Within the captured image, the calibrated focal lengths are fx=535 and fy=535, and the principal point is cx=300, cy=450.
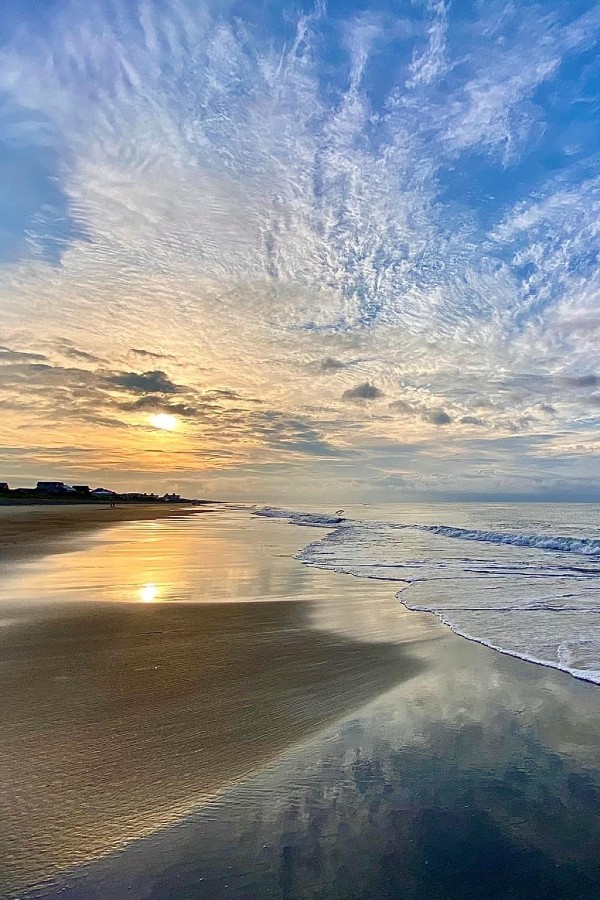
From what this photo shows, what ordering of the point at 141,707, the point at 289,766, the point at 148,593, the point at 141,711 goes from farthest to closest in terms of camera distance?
the point at 148,593
the point at 141,707
the point at 141,711
the point at 289,766

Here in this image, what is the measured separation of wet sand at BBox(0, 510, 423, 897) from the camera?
11.1 ft

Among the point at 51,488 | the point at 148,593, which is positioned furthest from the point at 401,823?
the point at 51,488

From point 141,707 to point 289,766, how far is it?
1811mm

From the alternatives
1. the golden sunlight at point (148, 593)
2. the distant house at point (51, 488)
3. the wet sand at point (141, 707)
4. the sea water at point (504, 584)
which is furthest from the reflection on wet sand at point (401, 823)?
the distant house at point (51, 488)

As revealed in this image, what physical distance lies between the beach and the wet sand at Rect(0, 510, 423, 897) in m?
0.02

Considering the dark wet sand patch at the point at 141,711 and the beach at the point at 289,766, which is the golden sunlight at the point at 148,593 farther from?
the beach at the point at 289,766

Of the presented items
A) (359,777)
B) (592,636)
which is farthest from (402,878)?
(592,636)

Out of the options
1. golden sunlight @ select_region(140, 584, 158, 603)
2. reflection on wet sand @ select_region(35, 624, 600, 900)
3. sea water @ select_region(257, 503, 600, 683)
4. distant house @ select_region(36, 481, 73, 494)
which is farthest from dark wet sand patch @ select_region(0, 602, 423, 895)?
distant house @ select_region(36, 481, 73, 494)

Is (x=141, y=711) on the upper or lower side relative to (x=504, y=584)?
lower

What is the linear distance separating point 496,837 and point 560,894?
1.71ft

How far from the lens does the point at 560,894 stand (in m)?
2.81

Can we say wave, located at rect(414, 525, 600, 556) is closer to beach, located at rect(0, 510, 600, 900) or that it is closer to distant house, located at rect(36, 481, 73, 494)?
beach, located at rect(0, 510, 600, 900)

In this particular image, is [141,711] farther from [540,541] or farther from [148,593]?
[540,541]

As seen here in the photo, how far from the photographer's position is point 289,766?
4121 millimetres
